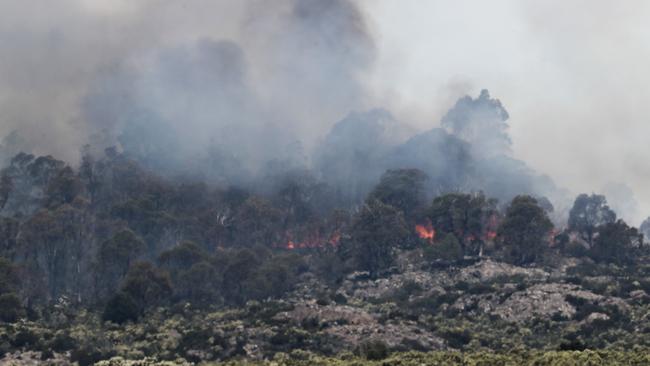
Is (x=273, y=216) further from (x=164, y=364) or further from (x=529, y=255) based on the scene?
(x=164, y=364)

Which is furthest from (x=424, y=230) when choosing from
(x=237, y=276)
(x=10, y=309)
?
(x=10, y=309)

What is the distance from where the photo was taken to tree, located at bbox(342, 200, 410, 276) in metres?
172

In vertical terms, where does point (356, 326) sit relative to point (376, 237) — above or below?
below

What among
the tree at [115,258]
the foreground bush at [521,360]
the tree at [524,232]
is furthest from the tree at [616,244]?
the foreground bush at [521,360]

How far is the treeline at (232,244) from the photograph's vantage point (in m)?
152

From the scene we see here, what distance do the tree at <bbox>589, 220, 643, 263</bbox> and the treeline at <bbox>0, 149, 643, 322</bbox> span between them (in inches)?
8.2

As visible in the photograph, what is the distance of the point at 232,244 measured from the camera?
652 feet

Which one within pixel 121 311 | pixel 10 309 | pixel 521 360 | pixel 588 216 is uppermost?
pixel 588 216

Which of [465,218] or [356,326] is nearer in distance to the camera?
[356,326]

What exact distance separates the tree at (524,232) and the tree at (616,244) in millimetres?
12101

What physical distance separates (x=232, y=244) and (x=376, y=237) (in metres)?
42.3

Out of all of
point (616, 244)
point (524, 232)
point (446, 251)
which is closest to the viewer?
point (446, 251)

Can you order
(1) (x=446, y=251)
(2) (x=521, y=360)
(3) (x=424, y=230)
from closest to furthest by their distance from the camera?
(2) (x=521, y=360), (1) (x=446, y=251), (3) (x=424, y=230)

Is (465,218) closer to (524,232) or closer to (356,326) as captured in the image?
(524,232)
